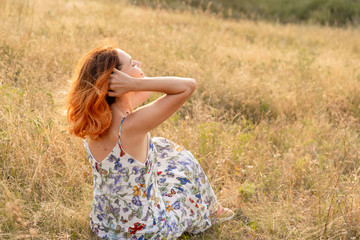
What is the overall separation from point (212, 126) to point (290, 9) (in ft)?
39.4

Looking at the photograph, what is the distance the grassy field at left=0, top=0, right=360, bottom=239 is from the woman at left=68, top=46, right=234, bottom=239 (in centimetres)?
35

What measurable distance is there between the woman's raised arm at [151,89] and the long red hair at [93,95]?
0.06 metres

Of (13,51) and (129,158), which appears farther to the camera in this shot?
(13,51)

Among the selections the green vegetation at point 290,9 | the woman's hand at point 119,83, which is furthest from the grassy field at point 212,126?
the green vegetation at point 290,9

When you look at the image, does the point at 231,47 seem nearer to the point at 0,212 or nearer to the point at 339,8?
the point at 0,212

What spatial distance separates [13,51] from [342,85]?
14.2 ft

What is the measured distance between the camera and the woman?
227 centimetres

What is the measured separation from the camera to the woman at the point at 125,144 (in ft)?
7.45

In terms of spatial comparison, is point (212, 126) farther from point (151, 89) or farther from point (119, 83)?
point (119, 83)

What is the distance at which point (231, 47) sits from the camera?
725 centimetres

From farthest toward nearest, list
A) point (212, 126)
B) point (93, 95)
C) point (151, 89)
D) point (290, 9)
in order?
point (290, 9) → point (212, 126) → point (151, 89) → point (93, 95)

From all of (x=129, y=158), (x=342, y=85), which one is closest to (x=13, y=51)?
(x=129, y=158)

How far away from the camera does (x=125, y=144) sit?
2.31m

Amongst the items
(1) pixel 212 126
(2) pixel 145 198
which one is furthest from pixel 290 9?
(2) pixel 145 198
